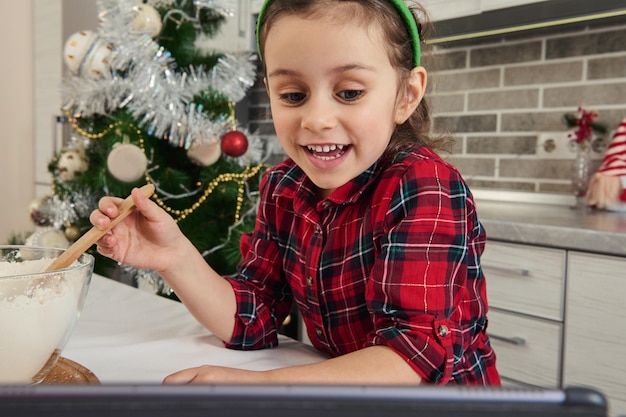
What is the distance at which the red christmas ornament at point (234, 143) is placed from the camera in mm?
1910

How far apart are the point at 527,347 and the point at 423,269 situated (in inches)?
40.8

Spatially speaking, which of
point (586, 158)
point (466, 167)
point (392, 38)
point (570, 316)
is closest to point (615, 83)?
point (586, 158)

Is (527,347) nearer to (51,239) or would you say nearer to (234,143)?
(234,143)

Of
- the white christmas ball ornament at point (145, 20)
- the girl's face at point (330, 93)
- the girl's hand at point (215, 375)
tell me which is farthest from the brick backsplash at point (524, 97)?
the girl's hand at point (215, 375)

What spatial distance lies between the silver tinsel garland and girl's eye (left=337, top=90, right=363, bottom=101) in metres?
1.29

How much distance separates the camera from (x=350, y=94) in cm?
70

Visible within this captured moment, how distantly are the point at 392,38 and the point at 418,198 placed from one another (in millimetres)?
211

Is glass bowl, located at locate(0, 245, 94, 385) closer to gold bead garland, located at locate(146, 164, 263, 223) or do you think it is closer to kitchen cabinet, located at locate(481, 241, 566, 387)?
kitchen cabinet, located at locate(481, 241, 566, 387)

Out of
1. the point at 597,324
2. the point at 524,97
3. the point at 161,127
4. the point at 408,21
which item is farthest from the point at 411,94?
the point at 524,97

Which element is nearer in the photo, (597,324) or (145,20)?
(597,324)

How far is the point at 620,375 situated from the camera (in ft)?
4.54

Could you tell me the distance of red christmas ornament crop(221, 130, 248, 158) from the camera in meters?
1.91

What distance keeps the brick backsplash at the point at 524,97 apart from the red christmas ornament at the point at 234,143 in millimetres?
633

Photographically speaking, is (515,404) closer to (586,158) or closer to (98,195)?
(586,158)
